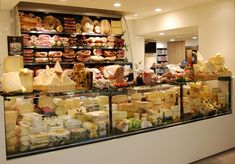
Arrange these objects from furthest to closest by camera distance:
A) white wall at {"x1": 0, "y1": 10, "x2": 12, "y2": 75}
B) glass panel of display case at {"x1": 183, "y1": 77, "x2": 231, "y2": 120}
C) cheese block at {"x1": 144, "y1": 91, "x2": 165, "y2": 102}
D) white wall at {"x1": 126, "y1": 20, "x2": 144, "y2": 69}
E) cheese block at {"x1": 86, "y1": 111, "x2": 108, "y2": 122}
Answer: white wall at {"x1": 126, "y1": 20, "x2": 144, "y2": 69} < white wall at {"x1": 0, "y1": 10, "x2": 12, "y2": 75} < glass panel of display case at {"x1": 183, "y1": 77, "x2": 231, "y2": 120} < cheese block at {"x1": 144, "y1": 91, "x2": 165, "y2": 102} < cheese block at {"x1": 86, "y1": 111, "x2": 108, "y2": 122}

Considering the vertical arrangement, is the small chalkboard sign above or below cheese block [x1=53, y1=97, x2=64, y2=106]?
above

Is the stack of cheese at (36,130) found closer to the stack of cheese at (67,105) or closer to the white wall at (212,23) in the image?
the stack of cheese at (67,105)

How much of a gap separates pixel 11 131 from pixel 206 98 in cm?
340

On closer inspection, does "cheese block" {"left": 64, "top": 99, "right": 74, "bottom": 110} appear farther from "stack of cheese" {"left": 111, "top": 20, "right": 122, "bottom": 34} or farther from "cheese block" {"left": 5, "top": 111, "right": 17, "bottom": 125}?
"stack of cheese" {"left": 111, "top": 20, "right": 122, "bottom": 34}

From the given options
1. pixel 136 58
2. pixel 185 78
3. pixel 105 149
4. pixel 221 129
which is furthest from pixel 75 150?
pixel 136 58

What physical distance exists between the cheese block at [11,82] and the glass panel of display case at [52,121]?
0.13 meters

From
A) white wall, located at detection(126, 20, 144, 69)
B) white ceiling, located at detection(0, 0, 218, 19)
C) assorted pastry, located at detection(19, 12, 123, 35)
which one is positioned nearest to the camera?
white ceiling, located at detection(0, 0, 218, 19)

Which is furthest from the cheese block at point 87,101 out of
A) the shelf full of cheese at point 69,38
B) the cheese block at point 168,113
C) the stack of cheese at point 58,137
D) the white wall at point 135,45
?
the white wall at point 135,45

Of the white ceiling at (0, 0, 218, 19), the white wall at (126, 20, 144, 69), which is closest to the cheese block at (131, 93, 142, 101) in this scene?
the white ceiling at (0, 0, 218, 19)

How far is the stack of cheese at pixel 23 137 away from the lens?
9.06ft

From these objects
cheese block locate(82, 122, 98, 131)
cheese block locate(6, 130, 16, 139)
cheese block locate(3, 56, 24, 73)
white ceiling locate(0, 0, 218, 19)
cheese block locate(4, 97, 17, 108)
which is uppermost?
white ceiling locate(0, 0, 218, 19)

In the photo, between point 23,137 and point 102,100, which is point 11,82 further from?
point 102,100

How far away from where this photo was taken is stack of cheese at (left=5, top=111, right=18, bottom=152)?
2695mm

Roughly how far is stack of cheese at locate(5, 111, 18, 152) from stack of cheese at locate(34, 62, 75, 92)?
47 cm
